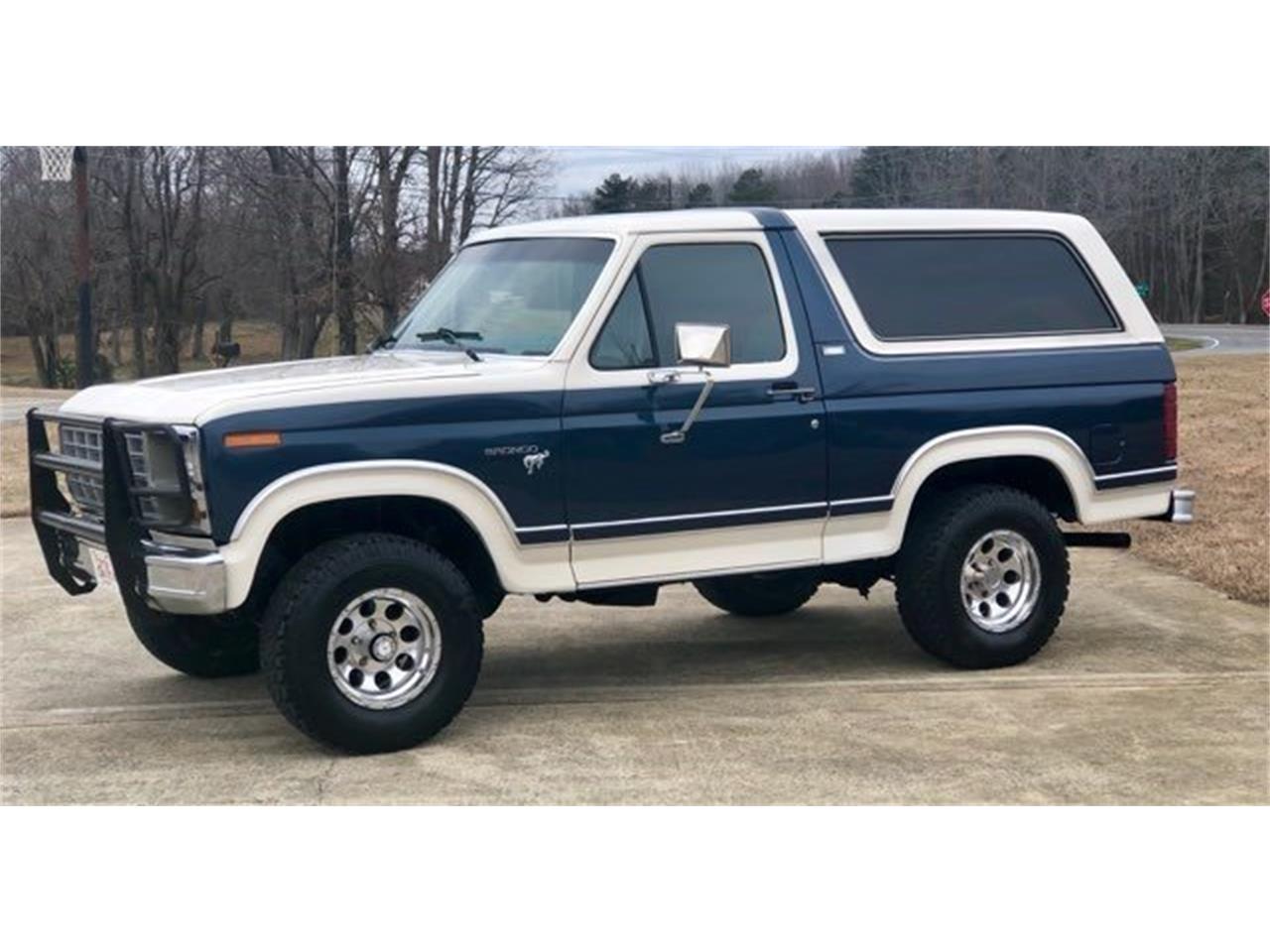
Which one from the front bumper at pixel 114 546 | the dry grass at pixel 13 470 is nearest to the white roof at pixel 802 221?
the front bumper at pixel 114 546

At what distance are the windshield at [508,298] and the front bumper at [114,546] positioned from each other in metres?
1.57

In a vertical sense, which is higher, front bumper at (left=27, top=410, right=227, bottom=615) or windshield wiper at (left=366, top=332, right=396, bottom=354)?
windshield wiper at (left=366, top=332, right=396, bottom=354)

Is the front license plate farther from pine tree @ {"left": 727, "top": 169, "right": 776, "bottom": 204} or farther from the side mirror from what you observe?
pine tree @ {"left": 727, "top": 169, "right": 776, "bottom": 204}

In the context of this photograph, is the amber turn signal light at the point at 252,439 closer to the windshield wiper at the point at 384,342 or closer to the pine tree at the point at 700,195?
the windshield wiper at the point at 384,342

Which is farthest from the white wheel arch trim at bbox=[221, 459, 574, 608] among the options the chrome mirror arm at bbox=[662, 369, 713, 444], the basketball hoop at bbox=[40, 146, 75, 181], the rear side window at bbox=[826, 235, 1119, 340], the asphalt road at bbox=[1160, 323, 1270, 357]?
the asphalt road at bbox=[1160, 323, 1270, 357]

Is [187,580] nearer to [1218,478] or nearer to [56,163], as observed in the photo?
[56,163]

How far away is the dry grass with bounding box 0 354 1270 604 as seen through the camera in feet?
32.4

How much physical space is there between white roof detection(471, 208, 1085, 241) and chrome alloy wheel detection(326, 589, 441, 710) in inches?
74.0

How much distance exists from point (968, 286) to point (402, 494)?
10.3ft

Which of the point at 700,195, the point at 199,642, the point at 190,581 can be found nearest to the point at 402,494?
the point at 190,581

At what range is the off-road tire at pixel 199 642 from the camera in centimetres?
713

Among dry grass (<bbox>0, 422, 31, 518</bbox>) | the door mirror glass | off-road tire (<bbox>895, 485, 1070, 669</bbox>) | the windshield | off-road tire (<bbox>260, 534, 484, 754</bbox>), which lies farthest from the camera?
dry grass (<bbox>0, 422, 31, 518</bbox>)

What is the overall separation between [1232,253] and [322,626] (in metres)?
8.27

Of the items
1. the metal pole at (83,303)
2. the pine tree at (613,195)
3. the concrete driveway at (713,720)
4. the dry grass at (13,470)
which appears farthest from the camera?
the dry grass at (13,470)
